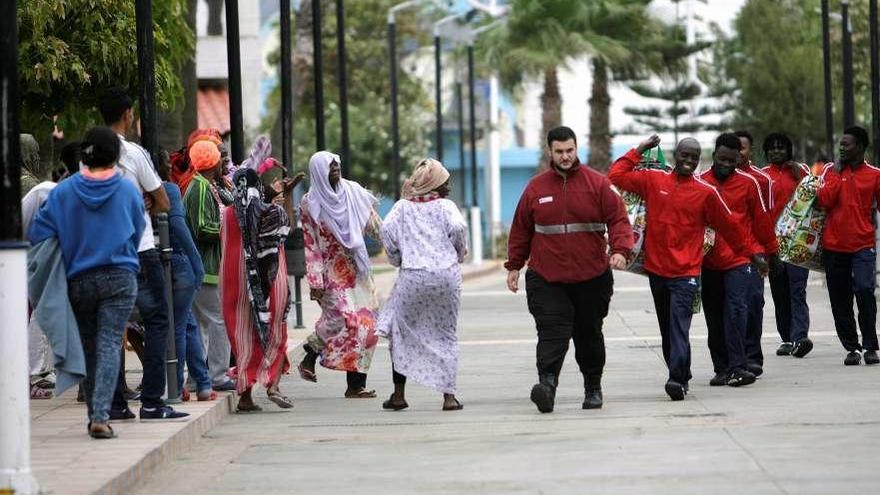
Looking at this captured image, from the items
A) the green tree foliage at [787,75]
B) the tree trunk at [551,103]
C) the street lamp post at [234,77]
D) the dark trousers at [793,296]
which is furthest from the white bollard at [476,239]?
the dark trousers at [793,296]

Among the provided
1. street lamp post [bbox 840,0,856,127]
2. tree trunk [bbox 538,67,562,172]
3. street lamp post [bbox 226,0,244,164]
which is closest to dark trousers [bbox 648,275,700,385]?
street lamp post [bbox 226,0,244,164]

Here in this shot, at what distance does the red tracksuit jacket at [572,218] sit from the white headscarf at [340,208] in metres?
1.97

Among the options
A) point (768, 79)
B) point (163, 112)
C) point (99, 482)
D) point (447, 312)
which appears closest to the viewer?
point (99, 482)

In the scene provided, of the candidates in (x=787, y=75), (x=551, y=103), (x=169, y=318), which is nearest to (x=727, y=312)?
(x=169, y=318)

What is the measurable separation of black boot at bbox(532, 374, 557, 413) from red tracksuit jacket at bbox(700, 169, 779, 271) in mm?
2000

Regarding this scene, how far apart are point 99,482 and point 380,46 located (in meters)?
65.8

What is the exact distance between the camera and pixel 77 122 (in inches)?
936

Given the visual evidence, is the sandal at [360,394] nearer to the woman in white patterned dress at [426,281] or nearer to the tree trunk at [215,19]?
the woman in white patterned dress at [426,281]

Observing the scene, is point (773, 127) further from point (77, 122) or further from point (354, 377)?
point (354, 377)

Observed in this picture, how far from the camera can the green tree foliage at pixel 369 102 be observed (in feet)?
235

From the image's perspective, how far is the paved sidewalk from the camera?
10.4 m

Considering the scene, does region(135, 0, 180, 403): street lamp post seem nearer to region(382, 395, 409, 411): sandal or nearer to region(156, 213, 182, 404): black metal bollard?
region(156, 213, 182, 404): black metal bollard

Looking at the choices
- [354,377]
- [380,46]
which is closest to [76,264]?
[354,377]

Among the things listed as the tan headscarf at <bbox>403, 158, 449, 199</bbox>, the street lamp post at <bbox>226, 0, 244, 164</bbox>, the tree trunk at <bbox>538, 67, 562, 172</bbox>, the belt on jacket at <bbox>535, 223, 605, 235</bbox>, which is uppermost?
the tree trunk at <bbox>538, 67, 562, 172</bbox>
